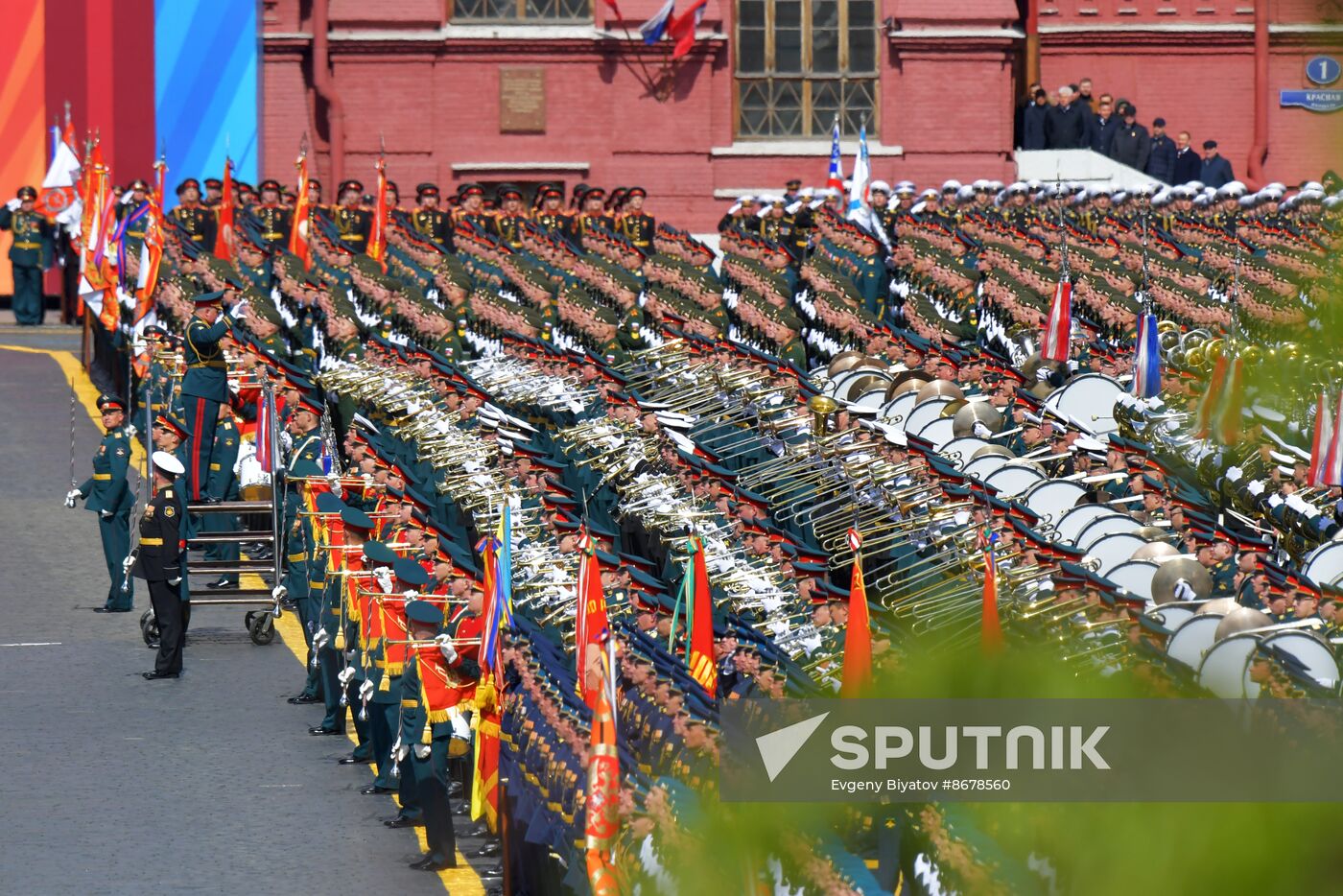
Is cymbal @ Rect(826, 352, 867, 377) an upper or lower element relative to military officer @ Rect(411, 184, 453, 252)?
lower

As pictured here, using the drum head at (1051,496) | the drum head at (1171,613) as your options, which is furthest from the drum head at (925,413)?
the drum head at (1171,613)

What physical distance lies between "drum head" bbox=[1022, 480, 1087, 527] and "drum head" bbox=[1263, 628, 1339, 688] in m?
4.56

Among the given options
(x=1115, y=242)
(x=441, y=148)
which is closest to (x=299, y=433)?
(x=1115, y=242)

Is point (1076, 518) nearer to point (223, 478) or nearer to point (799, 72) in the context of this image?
point (223, 478)

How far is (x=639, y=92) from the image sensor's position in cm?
3566

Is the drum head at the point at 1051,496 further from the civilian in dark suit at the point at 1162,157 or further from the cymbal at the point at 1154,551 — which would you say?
the civilian in dark suit at the point at 1162,157

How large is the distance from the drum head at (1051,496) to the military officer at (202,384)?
23.4 ft

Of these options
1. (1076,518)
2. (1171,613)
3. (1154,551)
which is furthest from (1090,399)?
(1171,613)

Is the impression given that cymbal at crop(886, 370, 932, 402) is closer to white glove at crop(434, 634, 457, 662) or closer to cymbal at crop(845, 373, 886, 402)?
cymbal at crop(845, 373, 886, 402)

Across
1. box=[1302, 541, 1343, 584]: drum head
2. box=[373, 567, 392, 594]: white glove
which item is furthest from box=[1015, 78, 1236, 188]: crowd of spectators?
box=[373, 567, 392, 594]: white glove

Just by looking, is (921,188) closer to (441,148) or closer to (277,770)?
(441,148)

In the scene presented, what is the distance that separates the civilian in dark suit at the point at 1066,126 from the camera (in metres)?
35.7

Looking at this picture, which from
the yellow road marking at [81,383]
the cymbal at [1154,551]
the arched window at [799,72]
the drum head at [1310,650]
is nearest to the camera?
the drum head at [1310,650]

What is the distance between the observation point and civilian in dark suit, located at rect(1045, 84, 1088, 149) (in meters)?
35.7
